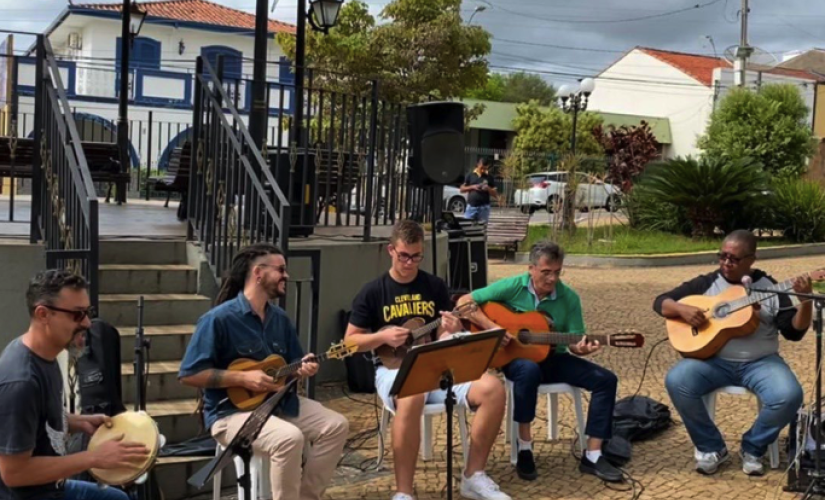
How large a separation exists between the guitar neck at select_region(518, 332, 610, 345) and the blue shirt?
149 centimetres

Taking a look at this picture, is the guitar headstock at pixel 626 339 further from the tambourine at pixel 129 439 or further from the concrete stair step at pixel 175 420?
the tambourine at pixel 129 439

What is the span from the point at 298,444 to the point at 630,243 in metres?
13.1

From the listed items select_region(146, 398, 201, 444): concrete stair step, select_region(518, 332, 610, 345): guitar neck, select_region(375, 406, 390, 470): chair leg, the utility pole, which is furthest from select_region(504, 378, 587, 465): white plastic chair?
the utility pole

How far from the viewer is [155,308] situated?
5.62 m

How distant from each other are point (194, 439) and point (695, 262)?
470 inches

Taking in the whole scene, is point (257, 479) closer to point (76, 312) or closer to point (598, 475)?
point (76, 312)

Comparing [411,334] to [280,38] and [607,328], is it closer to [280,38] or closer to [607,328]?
[607,328]

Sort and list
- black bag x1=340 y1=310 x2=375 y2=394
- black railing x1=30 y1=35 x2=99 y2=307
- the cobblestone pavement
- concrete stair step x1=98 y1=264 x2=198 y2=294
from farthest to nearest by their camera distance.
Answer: black bag x1=340 y1=310 x2=375 y2=394 → concrete stair step x1=98 y1=264 x2=198 y2=294 → the cobblestone pavement → black railing x1=30 y1=35 x2=99 y2=307

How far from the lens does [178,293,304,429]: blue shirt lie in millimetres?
4008

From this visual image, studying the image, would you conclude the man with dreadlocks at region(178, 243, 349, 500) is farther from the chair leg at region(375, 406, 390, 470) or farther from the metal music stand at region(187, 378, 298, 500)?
the chair leg at region(375, 406, 390, 470)

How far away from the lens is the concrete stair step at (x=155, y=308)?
18.1ft

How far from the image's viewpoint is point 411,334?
4625mm

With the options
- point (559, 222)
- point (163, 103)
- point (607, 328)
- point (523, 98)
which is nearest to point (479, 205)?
point (559, 222)

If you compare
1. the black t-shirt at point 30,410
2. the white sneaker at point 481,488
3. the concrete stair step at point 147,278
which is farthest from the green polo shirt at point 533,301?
the black t-shirt at point 30,410
